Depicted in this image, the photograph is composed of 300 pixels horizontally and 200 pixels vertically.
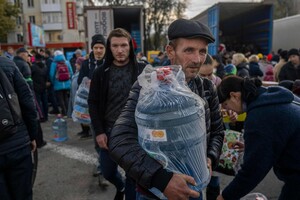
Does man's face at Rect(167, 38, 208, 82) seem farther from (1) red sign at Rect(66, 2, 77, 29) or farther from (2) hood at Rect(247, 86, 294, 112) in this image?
(1) red sign at Rect(66, 2, 77, 29)

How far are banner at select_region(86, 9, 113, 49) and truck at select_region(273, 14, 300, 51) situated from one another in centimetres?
812

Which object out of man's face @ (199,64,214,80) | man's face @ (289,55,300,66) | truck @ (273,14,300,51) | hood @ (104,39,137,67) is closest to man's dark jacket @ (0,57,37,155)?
hood @ (104,39,137,67)

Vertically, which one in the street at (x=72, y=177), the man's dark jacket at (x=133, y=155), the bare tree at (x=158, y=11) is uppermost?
the bare tree at (x=158, y=11)

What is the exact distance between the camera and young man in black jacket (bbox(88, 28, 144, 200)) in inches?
114

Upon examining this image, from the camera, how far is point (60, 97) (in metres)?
8.25

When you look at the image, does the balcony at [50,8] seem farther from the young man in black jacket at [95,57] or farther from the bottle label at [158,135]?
the bottle label at [158,135]

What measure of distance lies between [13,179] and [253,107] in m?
1.96

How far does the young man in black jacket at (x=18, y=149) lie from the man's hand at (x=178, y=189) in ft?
5.13

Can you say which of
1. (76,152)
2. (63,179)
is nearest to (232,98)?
(63,179)

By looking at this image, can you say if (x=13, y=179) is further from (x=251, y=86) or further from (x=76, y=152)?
(x=76, y=152)

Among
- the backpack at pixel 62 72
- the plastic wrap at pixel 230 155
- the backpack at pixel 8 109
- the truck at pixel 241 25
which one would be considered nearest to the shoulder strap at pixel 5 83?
the backpack at pixel 8 109

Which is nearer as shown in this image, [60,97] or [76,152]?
[76,152]

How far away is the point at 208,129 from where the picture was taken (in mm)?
1808

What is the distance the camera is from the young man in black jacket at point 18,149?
2.27 metres
